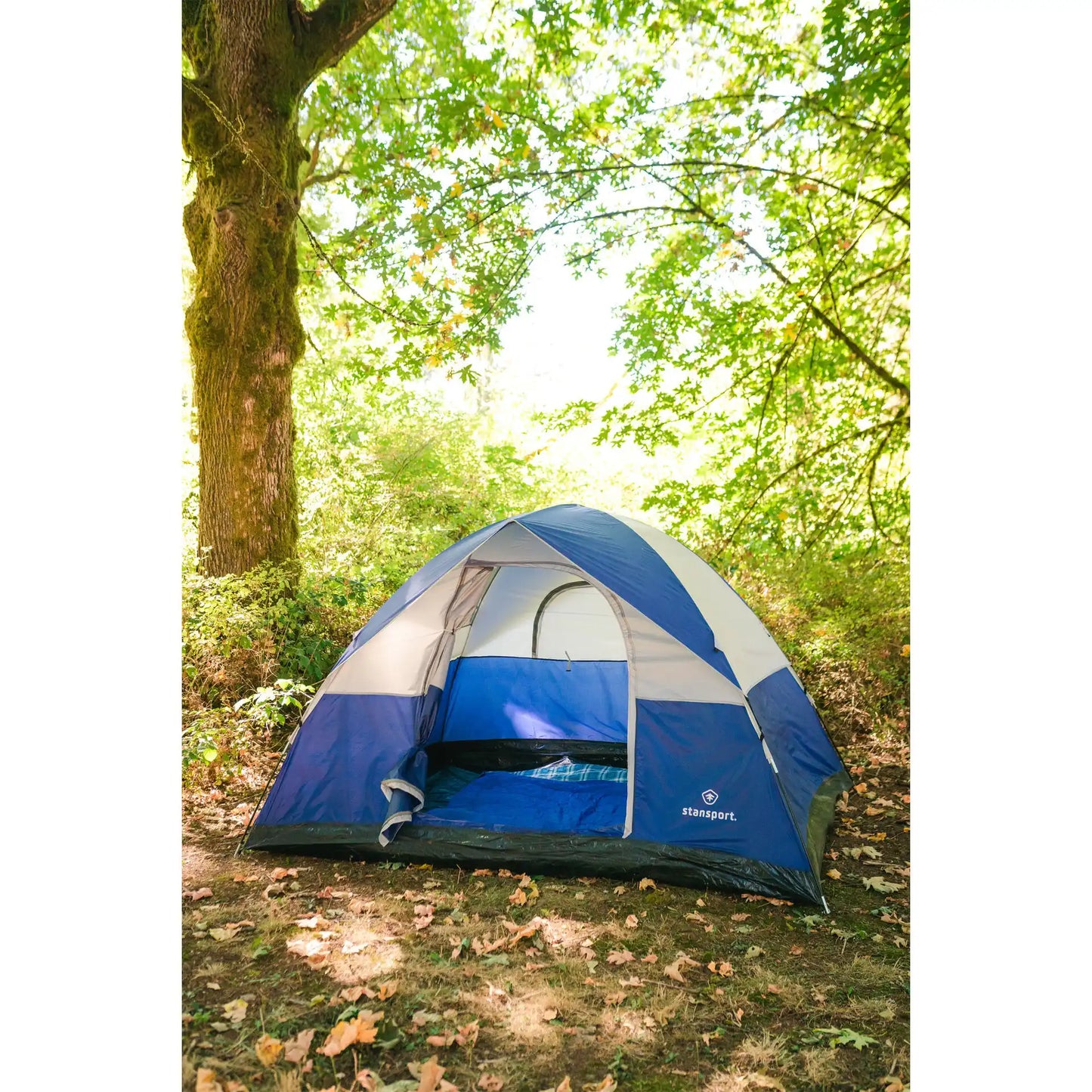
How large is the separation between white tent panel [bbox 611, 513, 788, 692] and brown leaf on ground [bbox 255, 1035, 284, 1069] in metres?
2.06

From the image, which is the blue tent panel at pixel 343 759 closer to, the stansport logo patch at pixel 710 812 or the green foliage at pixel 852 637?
the stansport logo patch at pixel 710 812

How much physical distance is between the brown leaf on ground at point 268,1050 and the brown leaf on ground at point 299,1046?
0.07ft

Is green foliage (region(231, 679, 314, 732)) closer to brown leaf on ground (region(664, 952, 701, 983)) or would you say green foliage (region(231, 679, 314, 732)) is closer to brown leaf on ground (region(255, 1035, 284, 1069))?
brown leaf on ground (region(255, 1035, 284, 1069))

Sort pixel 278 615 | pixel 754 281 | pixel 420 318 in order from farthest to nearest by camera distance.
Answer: pixel 754 281 < pixel 420 318 < pixel 278 615

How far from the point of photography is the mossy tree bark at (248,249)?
4586 mm

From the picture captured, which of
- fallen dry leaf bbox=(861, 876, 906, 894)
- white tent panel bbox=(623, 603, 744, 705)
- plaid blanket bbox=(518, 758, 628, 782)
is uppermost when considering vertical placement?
white tent panel bbox=(623, 603, 744, 705)

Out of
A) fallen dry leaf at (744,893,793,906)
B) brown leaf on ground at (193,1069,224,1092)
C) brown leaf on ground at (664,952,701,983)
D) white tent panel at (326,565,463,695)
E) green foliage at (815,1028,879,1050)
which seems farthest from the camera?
white tent panel at (326,565,463,695)

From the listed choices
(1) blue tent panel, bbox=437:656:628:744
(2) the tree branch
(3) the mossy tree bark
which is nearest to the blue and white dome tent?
(1) blue tent panel, bbox=437:656:628:744

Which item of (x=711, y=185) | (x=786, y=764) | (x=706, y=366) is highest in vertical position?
(x=711, y=185)

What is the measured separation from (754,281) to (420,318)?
2.67 meters

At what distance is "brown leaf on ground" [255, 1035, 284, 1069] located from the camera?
80.5 inches

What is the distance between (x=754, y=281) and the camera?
6410 millimetres
